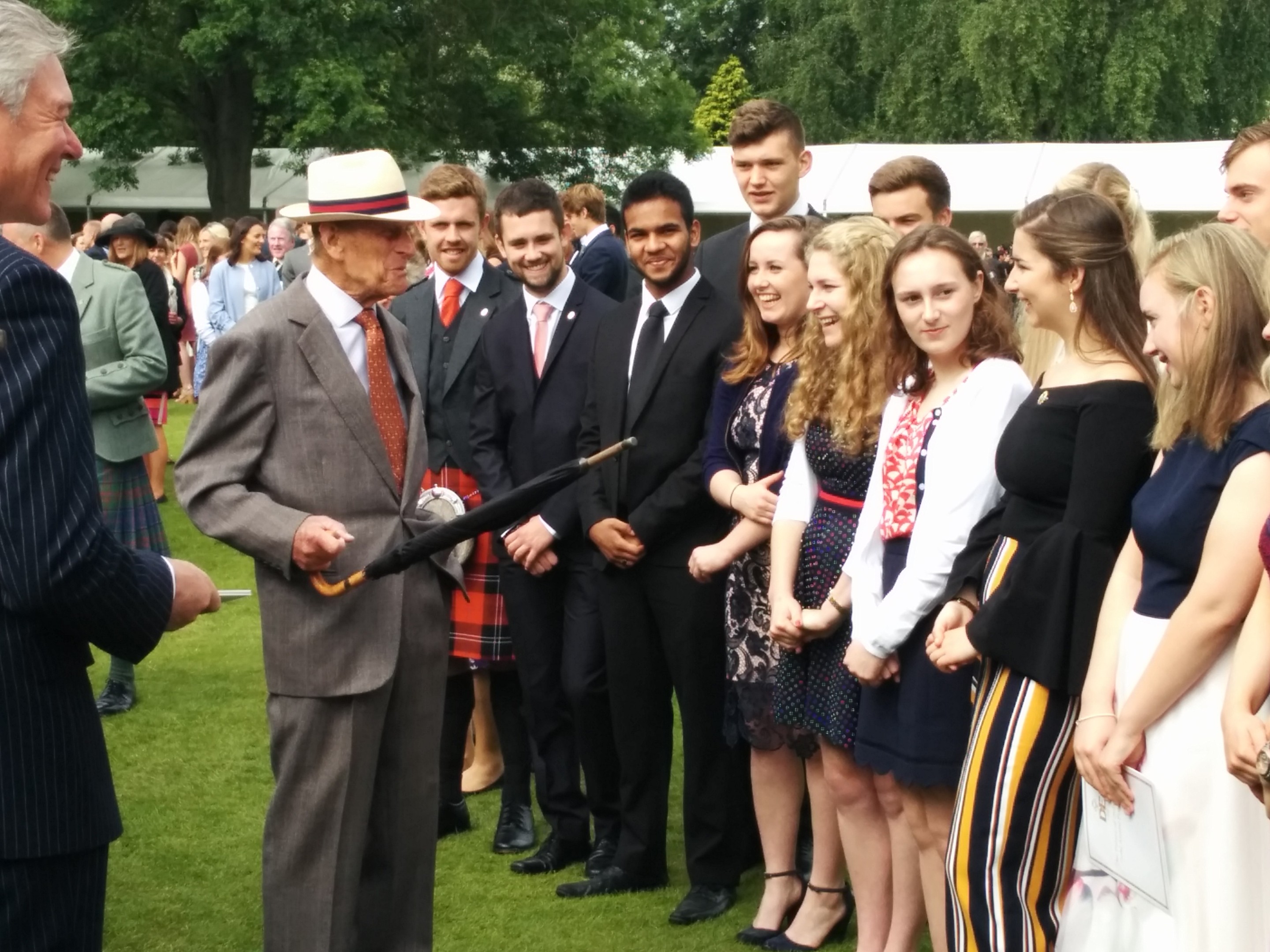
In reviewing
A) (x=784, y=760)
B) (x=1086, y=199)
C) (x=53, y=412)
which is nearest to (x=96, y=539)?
(x=53, y=412)

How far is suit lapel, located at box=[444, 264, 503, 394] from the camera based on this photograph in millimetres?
6035

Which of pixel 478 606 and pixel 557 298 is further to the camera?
pixel 478 606

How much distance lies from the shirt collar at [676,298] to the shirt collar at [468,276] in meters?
1.10

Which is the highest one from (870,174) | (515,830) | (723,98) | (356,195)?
→ (723,98)

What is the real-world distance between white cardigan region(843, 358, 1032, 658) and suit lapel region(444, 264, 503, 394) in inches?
95.2

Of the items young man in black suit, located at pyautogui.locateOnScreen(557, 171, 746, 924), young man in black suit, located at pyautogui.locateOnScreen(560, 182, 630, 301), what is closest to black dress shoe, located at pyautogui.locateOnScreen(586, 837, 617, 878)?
young man in black suit, located at pyautogui.locateOnScreen(557, 171, 746, 924)

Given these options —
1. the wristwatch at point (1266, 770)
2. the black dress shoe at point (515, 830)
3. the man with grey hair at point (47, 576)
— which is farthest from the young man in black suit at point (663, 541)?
the man with grey hair at point (47, 576)

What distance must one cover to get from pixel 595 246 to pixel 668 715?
13.7 ft

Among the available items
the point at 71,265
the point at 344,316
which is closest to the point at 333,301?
the point at 344,316

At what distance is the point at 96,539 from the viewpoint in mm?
2611

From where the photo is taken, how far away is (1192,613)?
3.16 metres

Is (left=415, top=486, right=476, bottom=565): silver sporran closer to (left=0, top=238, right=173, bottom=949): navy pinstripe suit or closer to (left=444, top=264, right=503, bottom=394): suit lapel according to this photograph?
(left=444, top=264, right=503, bottom=394): suit lapel

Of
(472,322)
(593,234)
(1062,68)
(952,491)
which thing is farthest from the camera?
(1062,68)

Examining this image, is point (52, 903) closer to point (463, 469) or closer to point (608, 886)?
point (608, 886)
